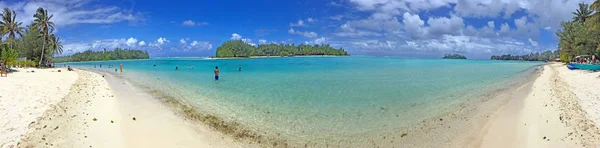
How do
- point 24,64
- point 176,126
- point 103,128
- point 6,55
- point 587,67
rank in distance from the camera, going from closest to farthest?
point 103,128 → point 176,126 → point 6,55 → point 587,67 → point 24,64

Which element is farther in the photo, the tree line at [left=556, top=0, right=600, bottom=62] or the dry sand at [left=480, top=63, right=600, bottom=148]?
the tree line at [left=556, top=0, right=600, bottom=62]

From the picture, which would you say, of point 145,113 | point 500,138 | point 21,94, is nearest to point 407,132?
point 500,138

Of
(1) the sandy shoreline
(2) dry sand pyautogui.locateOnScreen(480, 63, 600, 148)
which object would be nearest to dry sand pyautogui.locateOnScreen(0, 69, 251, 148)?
(1) the sandy shoreline

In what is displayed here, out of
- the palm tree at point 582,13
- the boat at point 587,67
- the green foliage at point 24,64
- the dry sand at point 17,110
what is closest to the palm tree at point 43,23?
the green foliage at point 24,64

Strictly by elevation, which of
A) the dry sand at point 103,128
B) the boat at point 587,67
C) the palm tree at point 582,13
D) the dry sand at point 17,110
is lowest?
the dry sand at point 103,128

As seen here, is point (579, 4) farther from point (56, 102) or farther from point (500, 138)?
point (56, 102)

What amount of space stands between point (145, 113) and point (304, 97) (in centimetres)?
830

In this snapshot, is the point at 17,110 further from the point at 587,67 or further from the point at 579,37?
the point at 579,37

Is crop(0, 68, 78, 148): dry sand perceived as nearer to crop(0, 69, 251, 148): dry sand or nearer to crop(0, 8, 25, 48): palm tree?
crop(0, 69, 251, 148): dry sand

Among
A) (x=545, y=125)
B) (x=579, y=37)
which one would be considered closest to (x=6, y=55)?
(x=545, y=125)

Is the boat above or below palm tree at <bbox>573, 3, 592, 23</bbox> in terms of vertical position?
below

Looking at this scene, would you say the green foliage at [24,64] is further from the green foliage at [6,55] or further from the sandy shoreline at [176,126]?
the sandy shoreline at [176,126]

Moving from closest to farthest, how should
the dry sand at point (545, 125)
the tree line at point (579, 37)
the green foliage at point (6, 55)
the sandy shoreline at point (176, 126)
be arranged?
the dry sand at point (545, 125), the sandy shoreline at point (176, 126), the green foliage at point (6, 55), the tree line at point (579, 37)

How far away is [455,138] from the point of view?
31.7 feet
